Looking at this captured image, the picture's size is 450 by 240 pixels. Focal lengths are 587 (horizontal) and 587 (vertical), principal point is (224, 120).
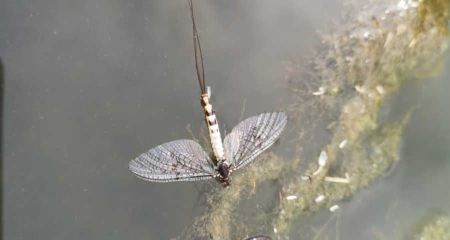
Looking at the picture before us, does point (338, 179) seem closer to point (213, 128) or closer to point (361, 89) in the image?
point (361, 89)

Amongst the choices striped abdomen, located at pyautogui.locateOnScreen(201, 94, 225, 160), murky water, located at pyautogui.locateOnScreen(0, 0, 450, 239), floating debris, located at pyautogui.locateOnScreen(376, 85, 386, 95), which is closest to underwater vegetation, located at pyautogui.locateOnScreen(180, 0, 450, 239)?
floating debris, located at pyautogui.locateOnScreen(376, 85, 386, 95)

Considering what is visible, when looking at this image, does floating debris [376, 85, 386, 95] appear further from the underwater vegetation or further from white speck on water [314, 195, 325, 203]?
white speck on water [314, 195, 325, 203]

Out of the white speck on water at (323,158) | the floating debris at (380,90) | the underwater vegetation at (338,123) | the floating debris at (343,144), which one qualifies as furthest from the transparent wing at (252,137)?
the floating debris at (380,90)

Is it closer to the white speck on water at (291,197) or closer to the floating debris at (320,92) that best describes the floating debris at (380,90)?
the floating debris at (320,92)

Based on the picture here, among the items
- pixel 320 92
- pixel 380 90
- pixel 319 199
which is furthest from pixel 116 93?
pixel 380 90

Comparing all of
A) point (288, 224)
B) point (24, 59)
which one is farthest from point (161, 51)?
point (288, 224)

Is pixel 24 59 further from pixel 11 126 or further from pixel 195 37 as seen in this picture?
pixel 195 37
